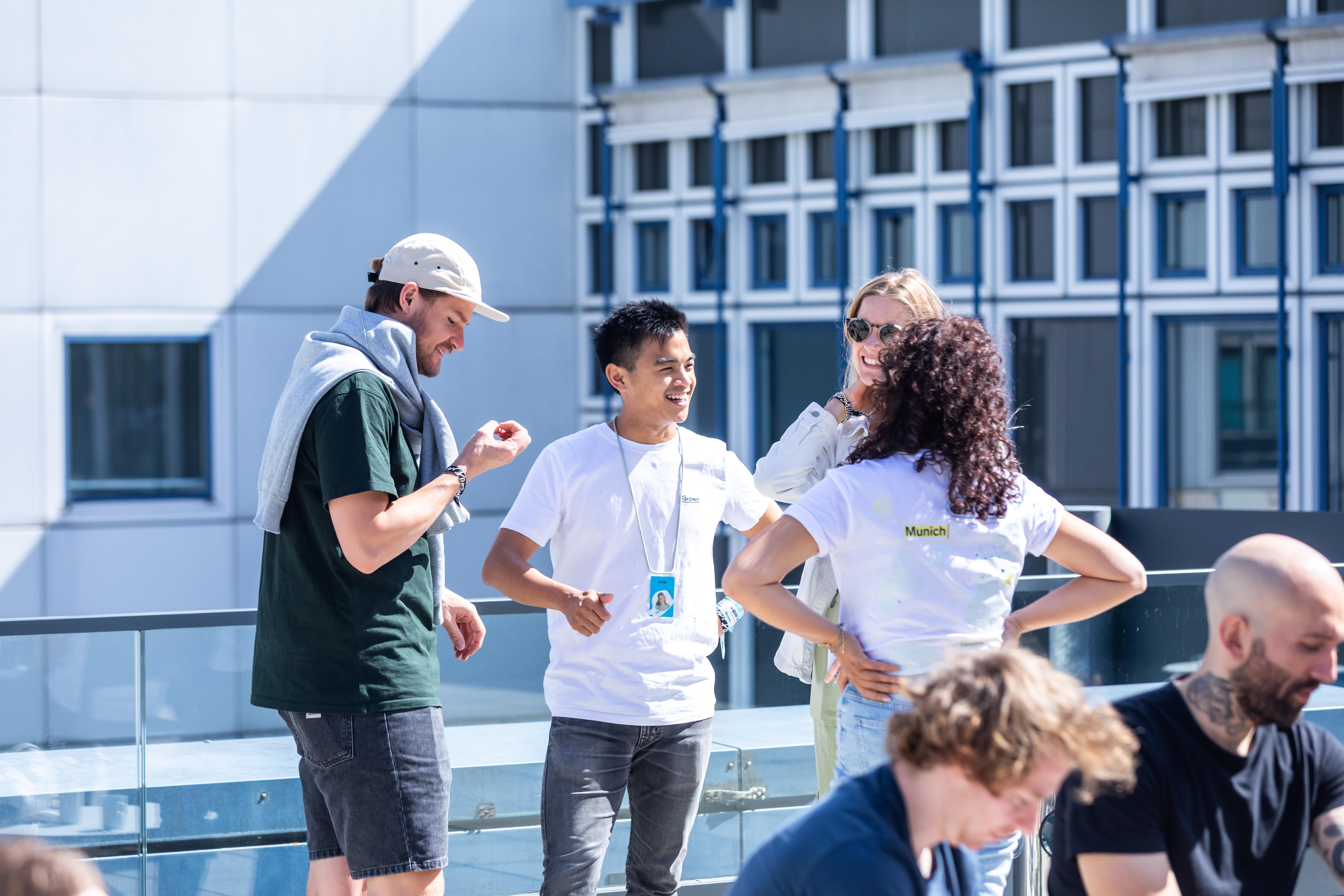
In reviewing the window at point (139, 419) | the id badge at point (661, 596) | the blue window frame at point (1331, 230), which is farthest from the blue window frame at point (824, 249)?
the id badge at point (661, 596)

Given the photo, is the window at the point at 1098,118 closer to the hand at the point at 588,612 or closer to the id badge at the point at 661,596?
the id badge at the point at 661,596

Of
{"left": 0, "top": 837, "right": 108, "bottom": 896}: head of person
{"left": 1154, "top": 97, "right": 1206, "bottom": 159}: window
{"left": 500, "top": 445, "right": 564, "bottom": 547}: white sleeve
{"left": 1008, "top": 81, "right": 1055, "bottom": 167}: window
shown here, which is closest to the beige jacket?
{"left": 500, "top": 445, "right": 564, "bottom": 547}: white sleeve

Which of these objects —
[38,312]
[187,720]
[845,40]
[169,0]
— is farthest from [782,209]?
[187,720]

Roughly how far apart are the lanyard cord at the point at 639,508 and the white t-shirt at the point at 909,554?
648 millimetres

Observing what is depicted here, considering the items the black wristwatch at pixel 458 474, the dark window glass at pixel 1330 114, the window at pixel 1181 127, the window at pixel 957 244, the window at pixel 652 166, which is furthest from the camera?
the window at pixel 652 166

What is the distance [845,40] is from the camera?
44.9 feet

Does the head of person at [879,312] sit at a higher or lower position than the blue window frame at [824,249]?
lower

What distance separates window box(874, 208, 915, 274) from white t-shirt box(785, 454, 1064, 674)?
35.3ft

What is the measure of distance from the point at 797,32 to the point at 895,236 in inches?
84.4

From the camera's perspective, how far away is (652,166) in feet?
48.7

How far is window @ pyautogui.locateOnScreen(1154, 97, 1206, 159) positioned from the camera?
1208 centimetres

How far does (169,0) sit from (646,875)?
1202 cm

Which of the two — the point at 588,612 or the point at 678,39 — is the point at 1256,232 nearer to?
the point at 678,39

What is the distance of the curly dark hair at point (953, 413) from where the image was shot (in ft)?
9.44
